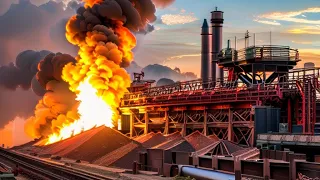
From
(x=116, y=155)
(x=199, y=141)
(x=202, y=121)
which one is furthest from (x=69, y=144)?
(x=199, y=141)

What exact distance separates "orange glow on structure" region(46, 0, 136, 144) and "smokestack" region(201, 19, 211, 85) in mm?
10296

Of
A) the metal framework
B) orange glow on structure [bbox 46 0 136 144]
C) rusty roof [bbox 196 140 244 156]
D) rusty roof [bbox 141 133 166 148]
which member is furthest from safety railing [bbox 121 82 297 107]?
rusty roof [bbox 196 140 244 156]

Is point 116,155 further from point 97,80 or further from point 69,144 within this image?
point 97,80

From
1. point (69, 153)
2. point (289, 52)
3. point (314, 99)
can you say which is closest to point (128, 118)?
point (69, 153)

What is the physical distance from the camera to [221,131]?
48.7 m

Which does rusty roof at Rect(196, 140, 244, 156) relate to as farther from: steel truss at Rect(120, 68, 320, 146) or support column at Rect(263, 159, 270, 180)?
support column at Rect(263, 159, 270, 180)

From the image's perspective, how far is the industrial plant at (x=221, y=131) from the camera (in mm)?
30141

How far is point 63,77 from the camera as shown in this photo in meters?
71.4

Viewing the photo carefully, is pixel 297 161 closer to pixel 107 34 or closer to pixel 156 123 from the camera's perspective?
pixel 156 123

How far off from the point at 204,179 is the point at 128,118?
40739 mm

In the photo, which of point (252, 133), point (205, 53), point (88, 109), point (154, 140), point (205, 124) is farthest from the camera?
point (205, 53)

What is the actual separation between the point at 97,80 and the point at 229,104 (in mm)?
20267

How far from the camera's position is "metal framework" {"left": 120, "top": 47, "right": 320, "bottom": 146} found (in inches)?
1663

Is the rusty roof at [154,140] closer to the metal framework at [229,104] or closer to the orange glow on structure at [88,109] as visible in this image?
the metal framework at [229,104]
